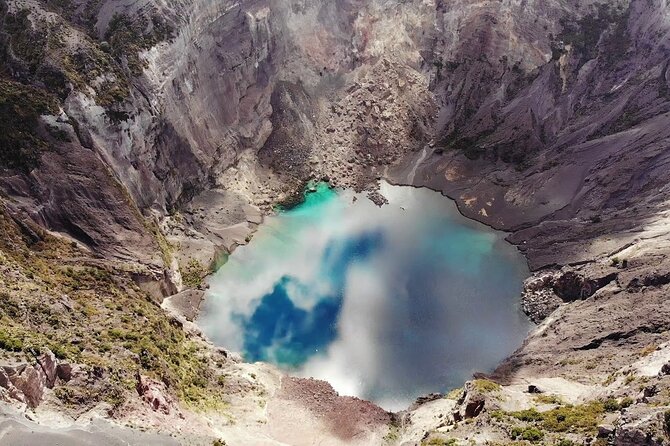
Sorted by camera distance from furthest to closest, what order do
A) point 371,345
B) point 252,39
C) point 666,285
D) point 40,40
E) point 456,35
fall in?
point 456,35
point 252,39
point 40,40
point 371,345
point 666,285

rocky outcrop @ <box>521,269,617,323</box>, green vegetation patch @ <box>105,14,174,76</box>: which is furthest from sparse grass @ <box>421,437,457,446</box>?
green vegetation patch @ <box>105,14,174,76</box>

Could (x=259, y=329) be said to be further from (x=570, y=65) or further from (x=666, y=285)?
(x=570, y=65)

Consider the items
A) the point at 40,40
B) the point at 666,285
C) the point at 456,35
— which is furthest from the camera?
the point at 456,35

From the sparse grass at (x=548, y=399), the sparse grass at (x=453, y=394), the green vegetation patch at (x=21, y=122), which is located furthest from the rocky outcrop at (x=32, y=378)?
the sparse grass at (x=548, y=399)

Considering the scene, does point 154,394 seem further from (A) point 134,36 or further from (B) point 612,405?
(A) point 134,36

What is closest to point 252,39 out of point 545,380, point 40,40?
point 40,40

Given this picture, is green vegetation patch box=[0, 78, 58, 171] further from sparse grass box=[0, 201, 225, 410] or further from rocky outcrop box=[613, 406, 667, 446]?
rocky outcrop box=[613, 406, 667, 446]
